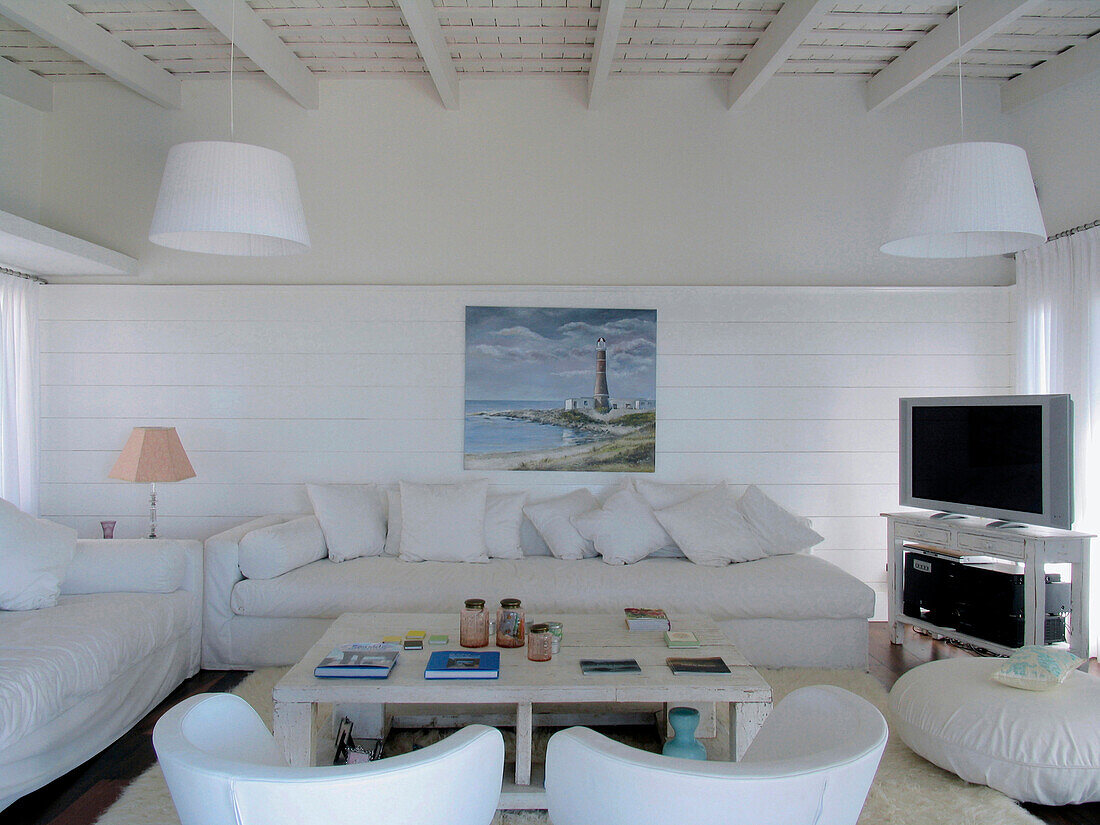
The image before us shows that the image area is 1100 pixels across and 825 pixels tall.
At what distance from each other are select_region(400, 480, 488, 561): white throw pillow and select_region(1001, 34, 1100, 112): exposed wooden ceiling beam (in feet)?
12.8

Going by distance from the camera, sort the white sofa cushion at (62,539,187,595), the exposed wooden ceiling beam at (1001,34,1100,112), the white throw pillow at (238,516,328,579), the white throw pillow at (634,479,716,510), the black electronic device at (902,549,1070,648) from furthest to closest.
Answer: the white throw pillow at (634,479,716,510) < the exposed wooden ceiling beam at (1001,34,1100,112) < the white throw pillow at (238,516,328,579) < the black electronic device at (902,549,1070,648) < the white sofa cushion at (62,539,187,595)

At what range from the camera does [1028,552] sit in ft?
11.3

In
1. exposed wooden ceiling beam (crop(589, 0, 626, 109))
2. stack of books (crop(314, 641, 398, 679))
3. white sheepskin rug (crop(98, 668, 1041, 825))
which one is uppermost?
exposed wooden ceiling beam (crop(589, 0, 626, 109))

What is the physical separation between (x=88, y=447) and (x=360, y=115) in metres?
2.60

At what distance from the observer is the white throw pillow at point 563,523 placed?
161 inches

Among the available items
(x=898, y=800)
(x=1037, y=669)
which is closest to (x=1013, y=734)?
(x=1037, y=669)

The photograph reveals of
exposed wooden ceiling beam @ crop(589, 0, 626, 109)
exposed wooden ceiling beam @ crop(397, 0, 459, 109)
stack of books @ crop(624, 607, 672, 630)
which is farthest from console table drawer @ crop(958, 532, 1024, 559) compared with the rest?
exposed wooden ceiling beam @ crop(397, 0, 459, 109)

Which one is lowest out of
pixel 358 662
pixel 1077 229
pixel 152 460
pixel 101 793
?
pixel 101 793

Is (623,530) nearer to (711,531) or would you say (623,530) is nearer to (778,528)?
(711,531)

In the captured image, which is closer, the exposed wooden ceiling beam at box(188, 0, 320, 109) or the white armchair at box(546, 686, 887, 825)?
the white armchair at box(546, 686, 887, 825)

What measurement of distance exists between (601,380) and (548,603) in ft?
5.00

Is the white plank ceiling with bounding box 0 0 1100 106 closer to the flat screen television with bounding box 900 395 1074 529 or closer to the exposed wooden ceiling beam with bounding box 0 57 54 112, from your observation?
the exposed wooden ceiling beam with bounding box 0 57 54 112

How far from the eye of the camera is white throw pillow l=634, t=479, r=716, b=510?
4.32 m

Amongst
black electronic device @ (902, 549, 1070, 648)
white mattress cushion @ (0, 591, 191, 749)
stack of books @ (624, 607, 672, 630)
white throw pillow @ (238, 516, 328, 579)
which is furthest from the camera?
white throw pillow @ (238, 516, 328, 579)
